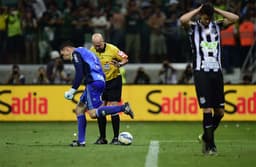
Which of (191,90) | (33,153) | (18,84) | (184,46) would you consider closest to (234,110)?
(191,90)

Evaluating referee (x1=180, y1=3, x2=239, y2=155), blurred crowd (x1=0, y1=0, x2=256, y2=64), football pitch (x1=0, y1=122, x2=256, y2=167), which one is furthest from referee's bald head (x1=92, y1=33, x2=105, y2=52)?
blurred crowd (x1=0, y1=0, x2=256, y2=64)

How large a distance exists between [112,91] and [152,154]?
3038 millimetres

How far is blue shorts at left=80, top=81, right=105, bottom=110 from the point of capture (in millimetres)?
15883

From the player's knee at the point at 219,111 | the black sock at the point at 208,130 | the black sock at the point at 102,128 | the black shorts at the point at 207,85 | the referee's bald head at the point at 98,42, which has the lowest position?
the black sock at the point at 102,128

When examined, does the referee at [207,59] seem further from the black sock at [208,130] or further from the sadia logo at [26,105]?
the sadia logo at [26,105]

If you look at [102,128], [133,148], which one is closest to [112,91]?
[102,128]

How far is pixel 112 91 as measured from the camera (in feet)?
55.8

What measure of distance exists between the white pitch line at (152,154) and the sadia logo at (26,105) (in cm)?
812

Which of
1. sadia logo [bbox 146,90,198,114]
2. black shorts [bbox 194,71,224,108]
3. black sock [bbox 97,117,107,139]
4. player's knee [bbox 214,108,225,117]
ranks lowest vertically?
sadia logo [bbox 146,90,198,114]

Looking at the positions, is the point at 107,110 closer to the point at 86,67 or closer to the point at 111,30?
the point at 86,67

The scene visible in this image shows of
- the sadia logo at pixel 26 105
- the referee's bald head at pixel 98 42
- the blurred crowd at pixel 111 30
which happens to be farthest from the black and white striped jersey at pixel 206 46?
the blurred crowd at pixel 111 30

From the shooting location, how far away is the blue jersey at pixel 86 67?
15.7m

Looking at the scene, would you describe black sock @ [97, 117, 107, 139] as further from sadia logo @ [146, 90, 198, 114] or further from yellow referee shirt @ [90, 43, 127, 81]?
sadia logo @ [146, 90, 198, 114]

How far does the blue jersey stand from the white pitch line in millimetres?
1592
